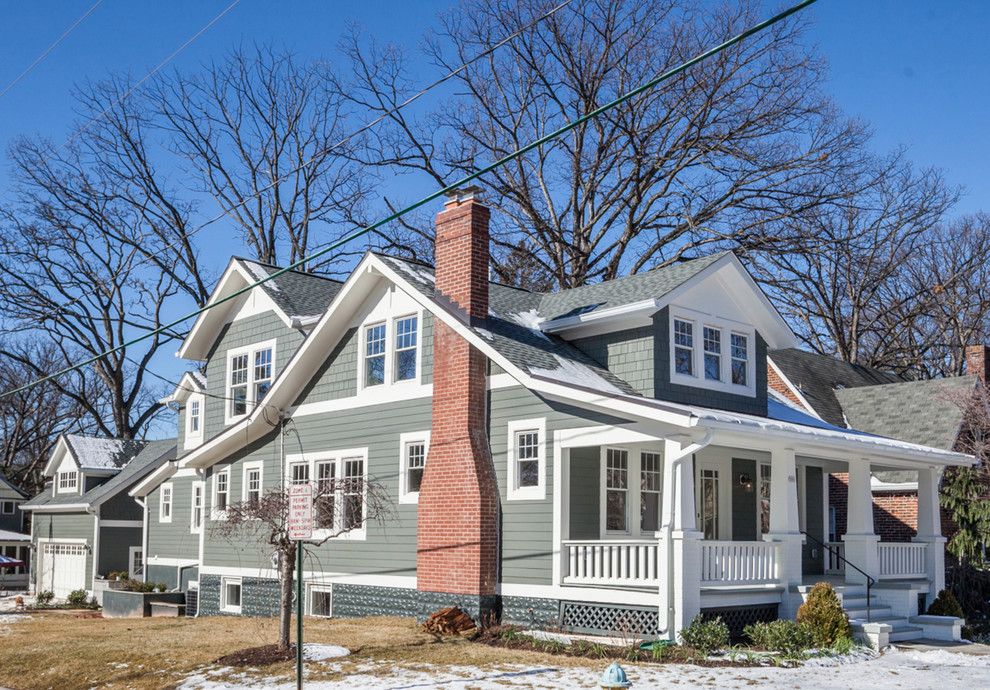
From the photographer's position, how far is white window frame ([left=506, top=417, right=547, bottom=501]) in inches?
761

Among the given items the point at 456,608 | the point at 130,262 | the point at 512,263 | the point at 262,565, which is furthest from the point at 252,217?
the point at 456,608

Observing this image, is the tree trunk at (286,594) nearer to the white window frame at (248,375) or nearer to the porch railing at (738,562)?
the porch railing at (738,562)

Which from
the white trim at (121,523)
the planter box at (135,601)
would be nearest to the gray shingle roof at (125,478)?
the white trim at (121,523)

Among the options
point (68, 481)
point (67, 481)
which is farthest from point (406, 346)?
point (67, 481)

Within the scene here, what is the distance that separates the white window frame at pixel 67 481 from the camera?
44.2m

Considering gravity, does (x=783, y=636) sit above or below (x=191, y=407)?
below

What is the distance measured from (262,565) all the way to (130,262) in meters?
26.0

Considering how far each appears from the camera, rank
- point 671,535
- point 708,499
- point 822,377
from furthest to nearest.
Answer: point 822,377
point 708,499
point 671,535

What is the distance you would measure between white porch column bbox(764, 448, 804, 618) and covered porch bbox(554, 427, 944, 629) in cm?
2

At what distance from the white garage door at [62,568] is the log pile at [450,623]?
27.3 metres

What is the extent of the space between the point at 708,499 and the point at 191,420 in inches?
599

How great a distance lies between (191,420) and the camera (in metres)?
30.8

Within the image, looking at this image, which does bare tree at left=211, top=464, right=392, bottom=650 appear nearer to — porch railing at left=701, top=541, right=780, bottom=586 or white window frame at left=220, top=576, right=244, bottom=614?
white window frame at left=220, top=576, right=244, bottom=614

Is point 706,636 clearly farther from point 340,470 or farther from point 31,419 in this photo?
point 31,419
